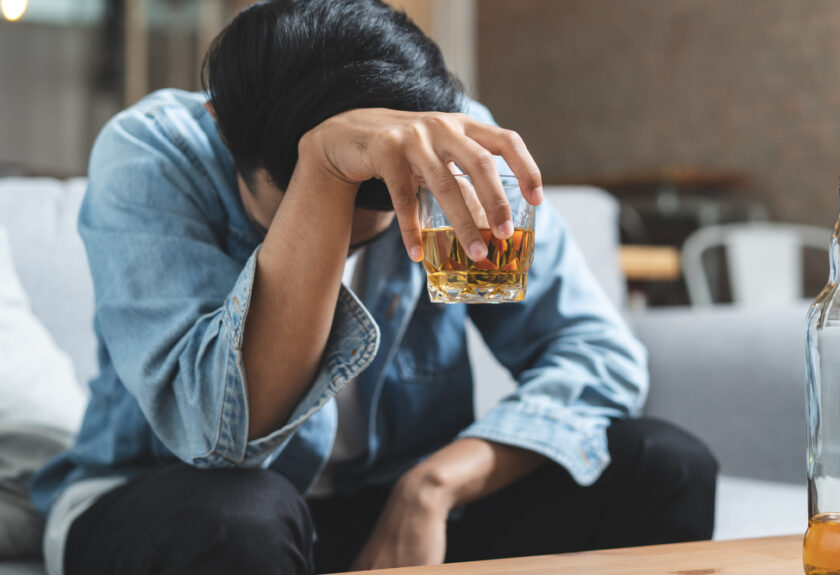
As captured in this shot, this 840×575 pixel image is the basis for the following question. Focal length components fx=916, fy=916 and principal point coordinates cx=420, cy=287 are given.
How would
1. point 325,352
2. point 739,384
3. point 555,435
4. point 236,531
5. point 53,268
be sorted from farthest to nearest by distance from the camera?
point 739,384, point 53,268, point 555,435, point 325,352, point 236,531

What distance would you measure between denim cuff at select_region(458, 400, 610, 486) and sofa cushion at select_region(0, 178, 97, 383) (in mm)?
561

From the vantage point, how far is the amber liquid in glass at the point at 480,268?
21.5 inches

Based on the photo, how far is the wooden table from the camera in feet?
1.82

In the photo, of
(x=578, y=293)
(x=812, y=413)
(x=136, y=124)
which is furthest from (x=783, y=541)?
(x=136, y=124)

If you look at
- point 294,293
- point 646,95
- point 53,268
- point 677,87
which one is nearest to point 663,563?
point 294,293

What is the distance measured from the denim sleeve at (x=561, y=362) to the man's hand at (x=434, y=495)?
3 centimetres

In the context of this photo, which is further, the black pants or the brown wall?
the brown wall

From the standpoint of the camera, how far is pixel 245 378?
0.70 meters

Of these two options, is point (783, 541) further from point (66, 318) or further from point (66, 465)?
point (66, 318)

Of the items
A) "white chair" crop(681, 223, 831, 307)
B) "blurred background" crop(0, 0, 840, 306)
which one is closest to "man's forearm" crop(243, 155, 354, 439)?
"white chair" crop(681, 223, 831, 307)

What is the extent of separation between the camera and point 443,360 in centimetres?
100

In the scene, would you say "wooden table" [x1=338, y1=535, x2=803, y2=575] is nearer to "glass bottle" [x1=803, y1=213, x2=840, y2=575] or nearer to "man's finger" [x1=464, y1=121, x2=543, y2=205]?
"glass bottle" [x1=803, y1=213, x2=840, y2=575]

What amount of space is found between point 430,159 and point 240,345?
0.22 meters

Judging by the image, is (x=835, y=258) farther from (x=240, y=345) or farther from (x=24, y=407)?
(x=24, y=407)
